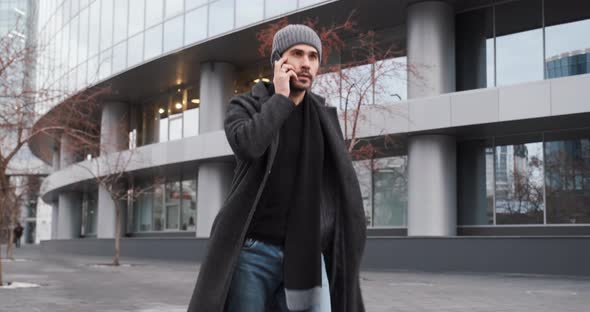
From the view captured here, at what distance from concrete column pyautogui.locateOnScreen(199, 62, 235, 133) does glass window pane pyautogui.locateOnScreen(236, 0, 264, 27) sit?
4.43 meters

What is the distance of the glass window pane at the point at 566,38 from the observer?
2041cm

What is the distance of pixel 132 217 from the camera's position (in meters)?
38.6

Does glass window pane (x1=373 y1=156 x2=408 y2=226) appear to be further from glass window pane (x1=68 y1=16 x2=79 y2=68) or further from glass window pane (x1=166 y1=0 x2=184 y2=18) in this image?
glass window pane (x1=68 y1=16 x2=79 y2=68)

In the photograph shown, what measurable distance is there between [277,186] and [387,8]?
20.5 meters

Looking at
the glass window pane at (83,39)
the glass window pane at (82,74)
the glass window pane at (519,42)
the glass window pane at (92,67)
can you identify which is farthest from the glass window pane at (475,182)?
the glass window pane at (83,39)

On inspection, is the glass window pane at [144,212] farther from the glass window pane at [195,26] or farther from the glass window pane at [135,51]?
the glass window pane at [195,26]

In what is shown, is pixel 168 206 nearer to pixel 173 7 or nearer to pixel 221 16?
pixel 173 7

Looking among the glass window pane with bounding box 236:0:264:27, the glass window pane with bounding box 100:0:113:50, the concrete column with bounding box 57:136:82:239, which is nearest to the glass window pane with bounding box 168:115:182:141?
the glass window pane with bounding box 100:0:113:50

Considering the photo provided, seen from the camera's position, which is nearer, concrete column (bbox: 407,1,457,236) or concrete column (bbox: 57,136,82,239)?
concrete column (bbox: 407,1,457,236)

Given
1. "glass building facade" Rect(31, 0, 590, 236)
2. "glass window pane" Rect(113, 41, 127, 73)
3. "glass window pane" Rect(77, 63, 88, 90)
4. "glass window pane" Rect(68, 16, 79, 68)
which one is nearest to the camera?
"glass building facade" Rect(31, 0, 590, 236)

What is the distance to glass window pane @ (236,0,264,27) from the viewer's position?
941 inches

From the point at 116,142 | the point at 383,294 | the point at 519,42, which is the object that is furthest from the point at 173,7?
the point at 383,294

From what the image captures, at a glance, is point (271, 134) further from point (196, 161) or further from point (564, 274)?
point (196, 161)

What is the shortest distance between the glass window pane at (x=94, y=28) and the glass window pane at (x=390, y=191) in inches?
643
